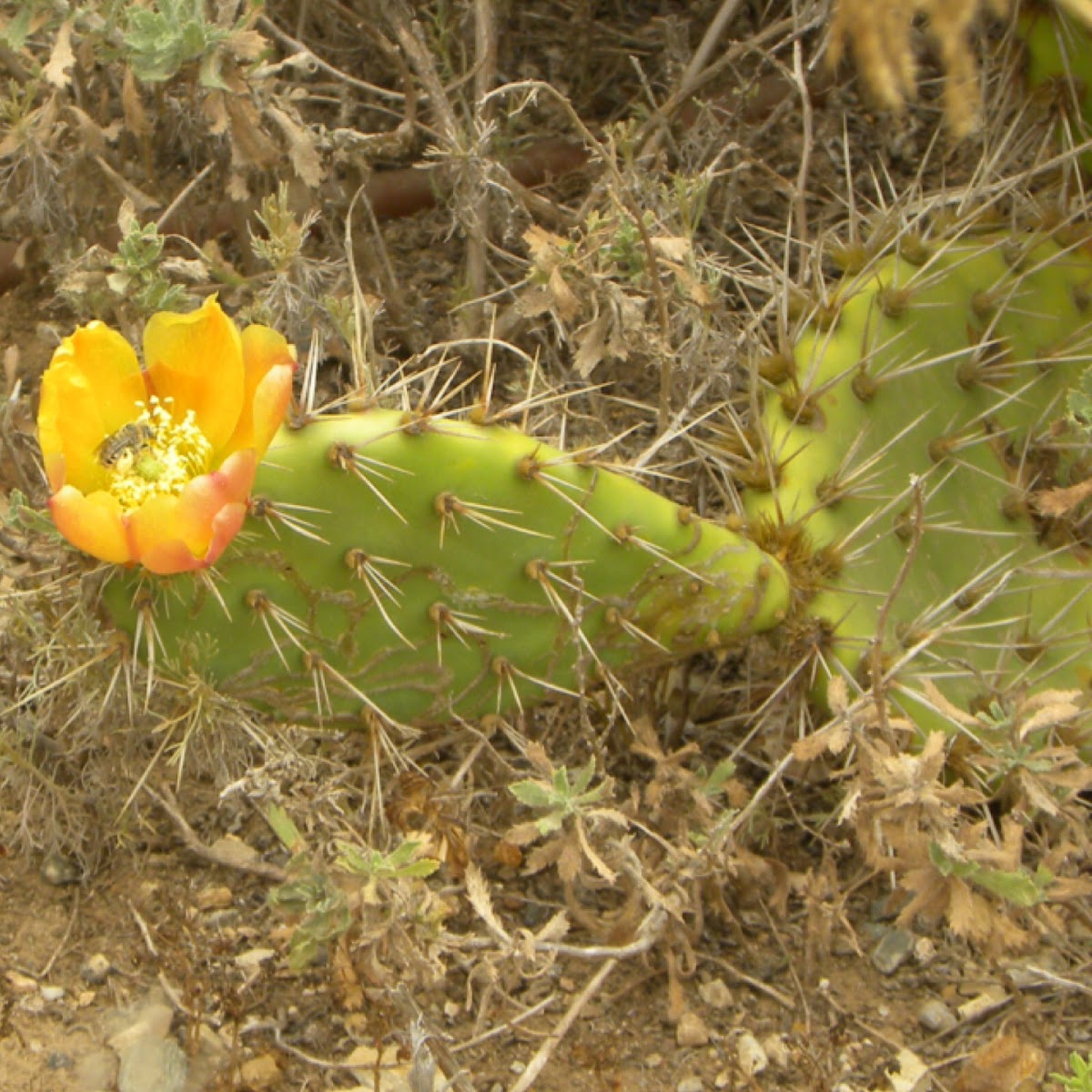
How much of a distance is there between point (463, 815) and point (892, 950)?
24.2 inches

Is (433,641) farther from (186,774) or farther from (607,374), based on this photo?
(607,374)

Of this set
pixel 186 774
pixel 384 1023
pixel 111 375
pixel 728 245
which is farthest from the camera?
pixel 728 245

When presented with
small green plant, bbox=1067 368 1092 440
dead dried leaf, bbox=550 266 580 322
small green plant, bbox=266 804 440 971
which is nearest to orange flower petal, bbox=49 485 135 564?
small green plant, bbox=266 804 440 971

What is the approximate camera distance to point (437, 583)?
184 centimetres

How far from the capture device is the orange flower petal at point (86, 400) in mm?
1525

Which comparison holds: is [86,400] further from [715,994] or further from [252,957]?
[715,994]

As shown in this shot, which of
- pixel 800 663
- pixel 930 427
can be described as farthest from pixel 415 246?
pixel 800 663

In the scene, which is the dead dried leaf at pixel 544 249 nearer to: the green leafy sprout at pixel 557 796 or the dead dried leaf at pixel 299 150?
the dead dried leaf at pixel 299 150

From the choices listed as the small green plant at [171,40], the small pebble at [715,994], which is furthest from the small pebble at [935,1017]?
the small green plant at [171,40]

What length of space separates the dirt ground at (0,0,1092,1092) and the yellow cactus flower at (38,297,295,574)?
0.17m

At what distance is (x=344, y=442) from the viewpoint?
1681mm

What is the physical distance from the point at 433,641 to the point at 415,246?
1163 mm

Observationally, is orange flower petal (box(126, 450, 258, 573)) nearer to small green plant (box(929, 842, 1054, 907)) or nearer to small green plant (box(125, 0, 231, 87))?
small green plant (box(125, 0, 231, 87))

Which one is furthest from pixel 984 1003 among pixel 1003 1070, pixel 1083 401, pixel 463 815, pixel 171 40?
pixel 171 40
